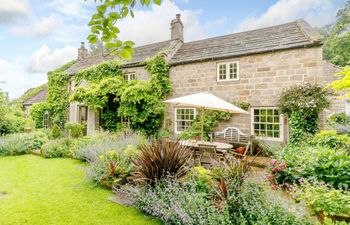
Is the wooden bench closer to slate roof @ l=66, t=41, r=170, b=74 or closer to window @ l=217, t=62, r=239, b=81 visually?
window @ l=217, t=62, r=239, b=81

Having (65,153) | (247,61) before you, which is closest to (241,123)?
(247,61)

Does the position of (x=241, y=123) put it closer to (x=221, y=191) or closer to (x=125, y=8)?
(x=221, y=191)

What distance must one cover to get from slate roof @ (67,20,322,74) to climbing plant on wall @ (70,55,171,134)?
1.12 metres

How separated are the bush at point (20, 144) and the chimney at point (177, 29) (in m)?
11.0

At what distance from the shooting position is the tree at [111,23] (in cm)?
189

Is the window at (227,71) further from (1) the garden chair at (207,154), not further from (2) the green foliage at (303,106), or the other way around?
(1) the garden chair at (207,154)

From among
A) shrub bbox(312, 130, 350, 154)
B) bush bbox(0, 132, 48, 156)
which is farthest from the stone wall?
bush bbox(0, 132, 48, 156)

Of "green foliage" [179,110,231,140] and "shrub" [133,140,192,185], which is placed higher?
"green foliage" [179,110,231,140]

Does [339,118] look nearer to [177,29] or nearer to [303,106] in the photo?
[303,106]

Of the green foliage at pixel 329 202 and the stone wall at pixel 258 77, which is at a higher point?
the stone wall at pixel 258 77

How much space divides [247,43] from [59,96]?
16234 millimetres

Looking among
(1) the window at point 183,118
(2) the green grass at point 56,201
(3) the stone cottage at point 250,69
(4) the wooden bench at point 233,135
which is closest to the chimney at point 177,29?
(3) the stone cottage at point 250,69

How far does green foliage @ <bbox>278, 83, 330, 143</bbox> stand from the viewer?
29.0ft

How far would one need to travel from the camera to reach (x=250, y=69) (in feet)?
36.8
